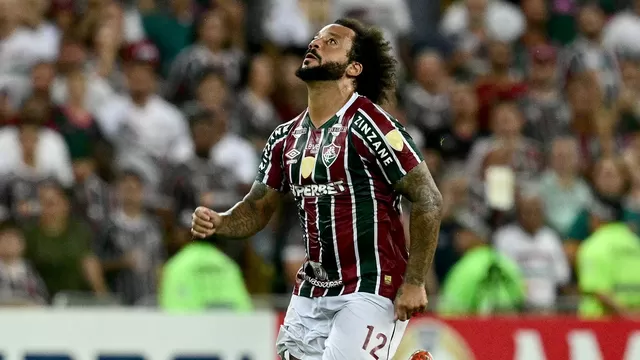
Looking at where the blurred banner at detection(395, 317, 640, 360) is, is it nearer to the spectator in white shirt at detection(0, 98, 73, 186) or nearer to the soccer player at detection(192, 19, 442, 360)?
the spectator in white shirt at detection(0, 98, 73, 186)

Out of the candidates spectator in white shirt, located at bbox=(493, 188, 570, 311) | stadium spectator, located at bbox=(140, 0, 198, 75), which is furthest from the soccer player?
stadium spectator, located at bbox=(140, 0, 198, 75)

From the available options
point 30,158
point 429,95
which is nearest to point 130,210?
point 30,158

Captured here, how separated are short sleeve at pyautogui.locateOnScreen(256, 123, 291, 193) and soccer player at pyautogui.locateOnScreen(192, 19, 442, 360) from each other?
0.32 feet

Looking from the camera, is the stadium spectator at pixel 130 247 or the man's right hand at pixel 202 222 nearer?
the man's right hand at pixel 202 222

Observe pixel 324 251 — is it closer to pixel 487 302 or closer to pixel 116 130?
pixel 487 302

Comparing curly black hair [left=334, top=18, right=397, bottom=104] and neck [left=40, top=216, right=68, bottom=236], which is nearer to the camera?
curly black hair [left=334, top=18, right=397, bottom=104]

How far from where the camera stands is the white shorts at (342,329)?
6.66m

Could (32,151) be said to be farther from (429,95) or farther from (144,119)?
(429,95)

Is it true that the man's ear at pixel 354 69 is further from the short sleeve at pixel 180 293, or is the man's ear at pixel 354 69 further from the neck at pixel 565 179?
the neck at pixel 565 179

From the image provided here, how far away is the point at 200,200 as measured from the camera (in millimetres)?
11836

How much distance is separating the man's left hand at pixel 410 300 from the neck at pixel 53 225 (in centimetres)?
540

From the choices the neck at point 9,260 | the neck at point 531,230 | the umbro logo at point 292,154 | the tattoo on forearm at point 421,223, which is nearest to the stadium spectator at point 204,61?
the neck at point 9,260

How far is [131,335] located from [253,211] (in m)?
3.19

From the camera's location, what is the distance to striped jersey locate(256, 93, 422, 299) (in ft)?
22.0
